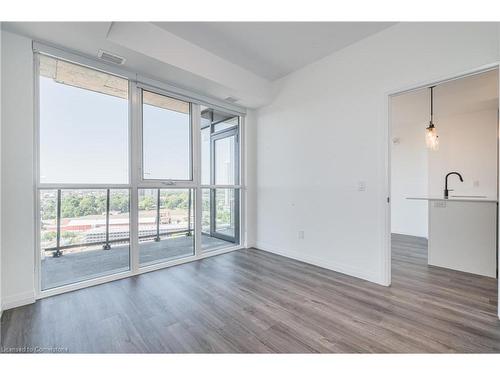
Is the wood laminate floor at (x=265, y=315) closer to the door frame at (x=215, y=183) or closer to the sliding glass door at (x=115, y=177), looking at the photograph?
the sliding glass door at (x=115, y=177)

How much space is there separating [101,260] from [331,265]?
3018 mm

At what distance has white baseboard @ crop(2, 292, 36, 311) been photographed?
215cm

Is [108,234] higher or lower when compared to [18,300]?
higher

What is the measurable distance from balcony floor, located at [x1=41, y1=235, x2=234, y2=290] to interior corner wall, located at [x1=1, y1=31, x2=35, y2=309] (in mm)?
282

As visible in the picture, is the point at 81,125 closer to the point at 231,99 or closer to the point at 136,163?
the point at 136,163

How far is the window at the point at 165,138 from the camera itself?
3.22m

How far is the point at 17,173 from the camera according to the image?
7.29 feet

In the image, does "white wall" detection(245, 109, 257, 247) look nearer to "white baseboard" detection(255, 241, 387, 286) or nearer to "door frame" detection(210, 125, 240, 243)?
"door frame" detection(210, 125, 240, 243)

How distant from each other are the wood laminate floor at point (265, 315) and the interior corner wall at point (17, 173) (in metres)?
0.28

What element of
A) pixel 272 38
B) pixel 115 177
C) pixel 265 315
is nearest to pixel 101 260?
pixel 115 177

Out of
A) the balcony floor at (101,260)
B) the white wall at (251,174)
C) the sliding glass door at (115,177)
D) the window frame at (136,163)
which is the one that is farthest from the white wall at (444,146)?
the balcony floor at (101,260)

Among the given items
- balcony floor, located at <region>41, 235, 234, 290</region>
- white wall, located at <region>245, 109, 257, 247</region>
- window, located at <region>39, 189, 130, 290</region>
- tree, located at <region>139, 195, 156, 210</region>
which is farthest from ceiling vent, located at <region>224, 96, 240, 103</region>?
balcony floor, located at <region>41, 235, 234, 290</region>
